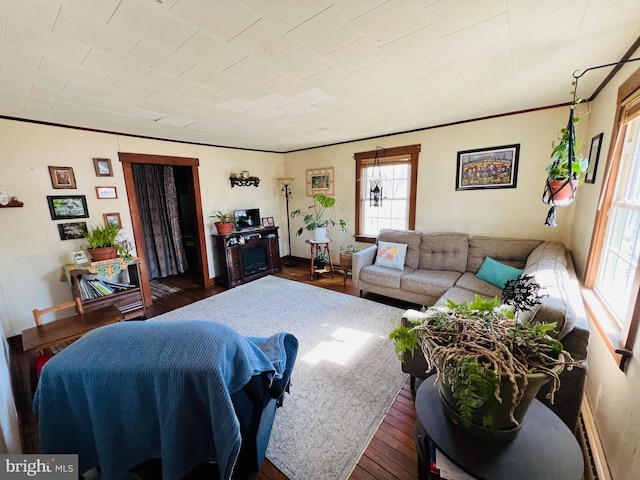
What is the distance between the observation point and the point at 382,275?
3260mm

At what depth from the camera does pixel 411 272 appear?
3252 mm

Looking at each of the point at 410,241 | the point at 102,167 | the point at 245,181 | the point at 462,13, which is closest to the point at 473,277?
the point at 410,241

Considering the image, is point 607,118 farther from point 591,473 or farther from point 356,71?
point 591,473

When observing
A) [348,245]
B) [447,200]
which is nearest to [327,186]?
[348,245]

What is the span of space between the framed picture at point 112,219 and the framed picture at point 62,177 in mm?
446

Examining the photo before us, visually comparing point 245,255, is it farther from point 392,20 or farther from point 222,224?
point 392,20

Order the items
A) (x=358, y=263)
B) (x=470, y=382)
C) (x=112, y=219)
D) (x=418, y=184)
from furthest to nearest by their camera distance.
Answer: (x=418, y=184) < (x=358, y=263) < (x=112, y=219) < (x=470, y=382)

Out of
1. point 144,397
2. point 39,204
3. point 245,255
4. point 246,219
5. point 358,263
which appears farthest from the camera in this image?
point 246,219

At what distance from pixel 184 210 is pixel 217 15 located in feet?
14.5

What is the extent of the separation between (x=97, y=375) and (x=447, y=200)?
3820 millimetres

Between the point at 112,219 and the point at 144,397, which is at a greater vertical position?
the point at 112,219

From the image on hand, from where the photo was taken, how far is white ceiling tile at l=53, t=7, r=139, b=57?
1.17 m

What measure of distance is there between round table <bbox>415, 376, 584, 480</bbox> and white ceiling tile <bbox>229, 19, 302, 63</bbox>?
1.91m

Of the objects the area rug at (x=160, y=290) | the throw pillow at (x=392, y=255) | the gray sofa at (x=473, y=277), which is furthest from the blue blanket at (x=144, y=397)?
the area rug at (x=160, y=290)
